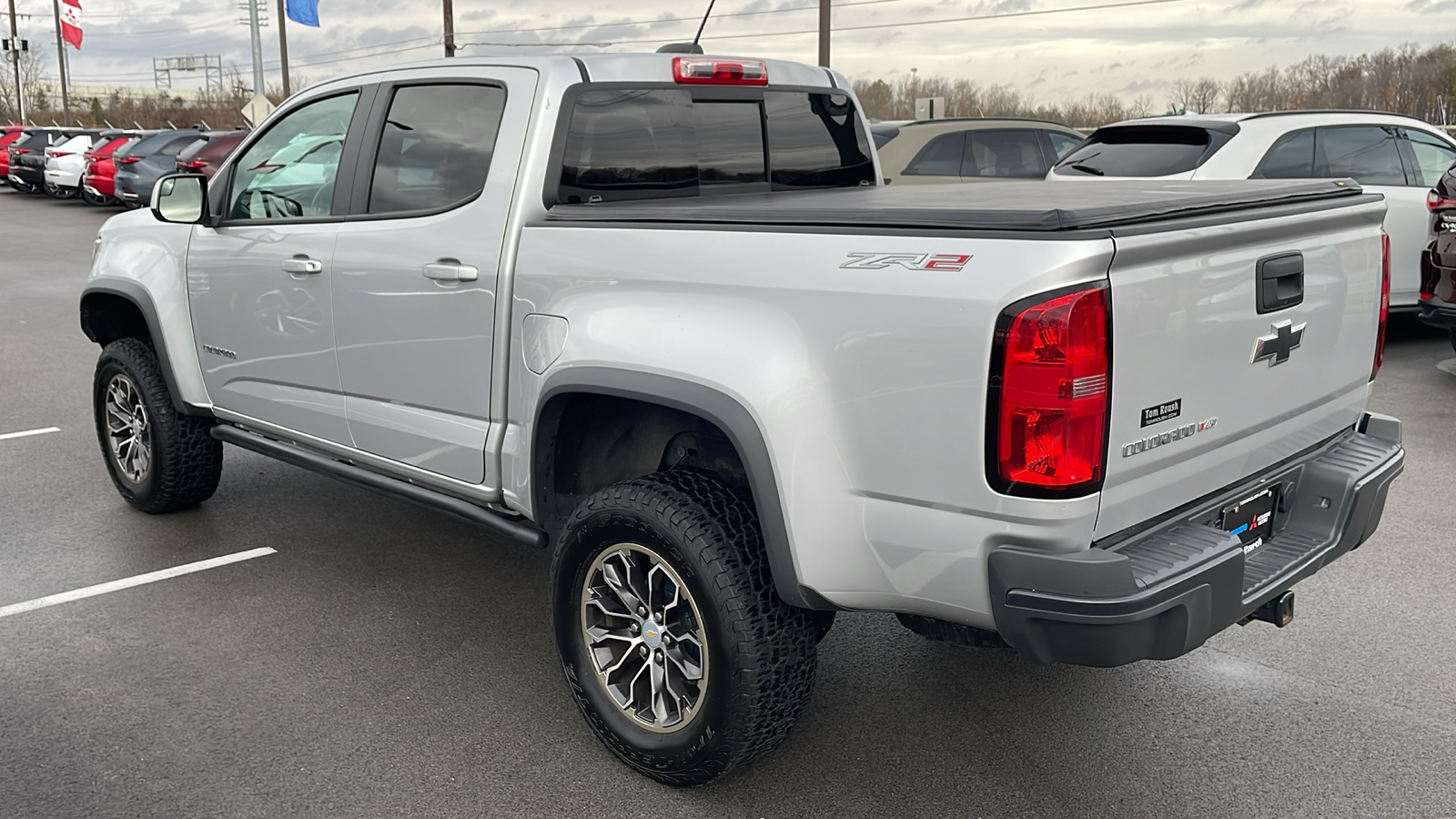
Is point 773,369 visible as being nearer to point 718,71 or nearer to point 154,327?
point 718,71

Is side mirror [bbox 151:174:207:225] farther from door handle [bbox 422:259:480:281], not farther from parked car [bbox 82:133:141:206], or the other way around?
parked car [bbox 82:133:141:206]

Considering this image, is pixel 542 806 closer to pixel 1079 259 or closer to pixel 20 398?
pixel 1079 259

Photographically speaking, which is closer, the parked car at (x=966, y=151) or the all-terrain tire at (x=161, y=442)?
the all-terrain tire at (x=161, y=442)

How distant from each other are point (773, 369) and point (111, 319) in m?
4.12

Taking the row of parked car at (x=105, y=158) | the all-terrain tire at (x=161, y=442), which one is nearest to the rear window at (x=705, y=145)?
the all-terrain tire at (x=161, y=442)

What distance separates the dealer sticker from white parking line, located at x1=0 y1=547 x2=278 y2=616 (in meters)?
3.83

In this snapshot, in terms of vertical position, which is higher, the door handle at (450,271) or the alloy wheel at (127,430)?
the door handle at (450,271)

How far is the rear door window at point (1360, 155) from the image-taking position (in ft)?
28.1

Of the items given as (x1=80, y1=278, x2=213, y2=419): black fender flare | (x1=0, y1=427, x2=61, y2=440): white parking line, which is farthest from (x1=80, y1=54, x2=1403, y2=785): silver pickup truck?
(x1=0, y1=427, x2=61, y2=440): white parking line

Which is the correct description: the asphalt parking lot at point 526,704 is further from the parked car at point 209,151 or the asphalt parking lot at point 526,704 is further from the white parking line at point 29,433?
the parked car at point 209,151

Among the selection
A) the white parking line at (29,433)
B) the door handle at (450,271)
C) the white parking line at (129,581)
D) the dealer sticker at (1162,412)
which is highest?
the door handle at (450,271)

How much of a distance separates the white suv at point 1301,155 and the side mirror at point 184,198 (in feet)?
18.1

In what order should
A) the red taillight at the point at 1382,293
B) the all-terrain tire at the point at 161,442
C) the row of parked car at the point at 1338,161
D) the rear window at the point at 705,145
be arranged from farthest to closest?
the row of parked car at the point at 1338,161
the all-terrain tire at the point at 161,442
the rear window at the point at 705,145
the red taillight at the point at 1382,293

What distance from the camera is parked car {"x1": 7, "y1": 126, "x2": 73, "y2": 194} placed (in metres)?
29.9
